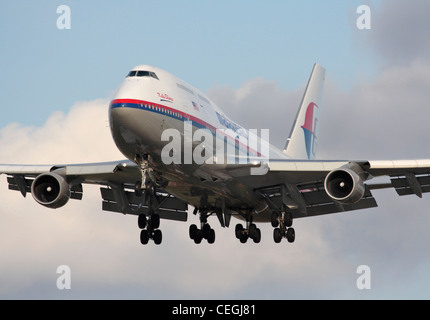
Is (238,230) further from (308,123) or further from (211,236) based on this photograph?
(308,123)

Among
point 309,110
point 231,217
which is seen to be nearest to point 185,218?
point 231,217

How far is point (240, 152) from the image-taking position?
38.1 meters

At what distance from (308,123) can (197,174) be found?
22381 millimetres

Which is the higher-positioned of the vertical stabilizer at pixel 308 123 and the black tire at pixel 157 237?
the vertical stabilizer at pixel 308 123

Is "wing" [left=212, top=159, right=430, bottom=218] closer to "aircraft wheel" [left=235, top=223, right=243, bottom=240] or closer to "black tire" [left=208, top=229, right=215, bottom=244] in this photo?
"aircraft wheel" [left=235, top=223, right=243, bottom=240]

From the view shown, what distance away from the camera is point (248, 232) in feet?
139

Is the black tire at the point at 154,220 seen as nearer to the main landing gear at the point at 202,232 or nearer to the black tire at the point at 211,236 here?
the main landing gear at the point at 202,232

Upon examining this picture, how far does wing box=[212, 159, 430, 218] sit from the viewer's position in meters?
36.0

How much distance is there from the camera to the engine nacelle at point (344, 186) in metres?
35.6

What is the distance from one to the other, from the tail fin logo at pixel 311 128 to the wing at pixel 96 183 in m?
14.9

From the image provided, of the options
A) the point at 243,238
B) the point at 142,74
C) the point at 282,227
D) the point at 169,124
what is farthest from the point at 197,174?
the point at 243,238

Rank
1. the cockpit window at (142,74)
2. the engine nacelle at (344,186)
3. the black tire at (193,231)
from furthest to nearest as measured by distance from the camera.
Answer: the black tire at (193,231) < the engine nacelle at (344,186) < the cockpit window at (142,74)

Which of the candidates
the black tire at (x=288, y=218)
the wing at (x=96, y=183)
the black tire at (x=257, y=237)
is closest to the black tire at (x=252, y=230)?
the black tire at (x=257, y=237)

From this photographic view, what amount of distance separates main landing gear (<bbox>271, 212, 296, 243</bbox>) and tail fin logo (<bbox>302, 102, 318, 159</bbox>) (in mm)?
14962
